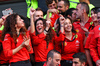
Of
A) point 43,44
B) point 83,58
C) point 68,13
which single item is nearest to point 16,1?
point 68,13

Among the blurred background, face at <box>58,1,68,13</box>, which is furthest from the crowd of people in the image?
the blurred background

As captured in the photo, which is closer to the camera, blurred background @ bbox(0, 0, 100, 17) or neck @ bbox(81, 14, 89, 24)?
neck @ bbox(81, 14, 89, 24)

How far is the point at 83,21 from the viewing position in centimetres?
394

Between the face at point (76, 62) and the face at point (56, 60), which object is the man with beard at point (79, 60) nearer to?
the face at point (76, 62)

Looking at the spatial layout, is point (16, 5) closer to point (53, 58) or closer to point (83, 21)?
point (83, 21)

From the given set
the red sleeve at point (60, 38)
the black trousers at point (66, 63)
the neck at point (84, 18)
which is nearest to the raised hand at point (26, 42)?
the red sleeve at point (60, 38)

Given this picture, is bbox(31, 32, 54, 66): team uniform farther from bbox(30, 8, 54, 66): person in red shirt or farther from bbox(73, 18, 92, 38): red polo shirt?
bbox(73, 18, 92, 38): red polo shirt

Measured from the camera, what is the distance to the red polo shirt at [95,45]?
3.30 m

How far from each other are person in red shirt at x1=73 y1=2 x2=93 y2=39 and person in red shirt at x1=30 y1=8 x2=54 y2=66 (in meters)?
0.52

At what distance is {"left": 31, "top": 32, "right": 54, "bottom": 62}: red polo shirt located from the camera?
141 inches

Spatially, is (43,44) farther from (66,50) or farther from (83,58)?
(83,58)

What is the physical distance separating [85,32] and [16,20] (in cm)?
118

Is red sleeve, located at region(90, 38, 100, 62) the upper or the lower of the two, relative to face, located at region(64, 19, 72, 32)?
lower

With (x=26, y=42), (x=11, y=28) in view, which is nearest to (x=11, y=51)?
(x=26, y=42)
